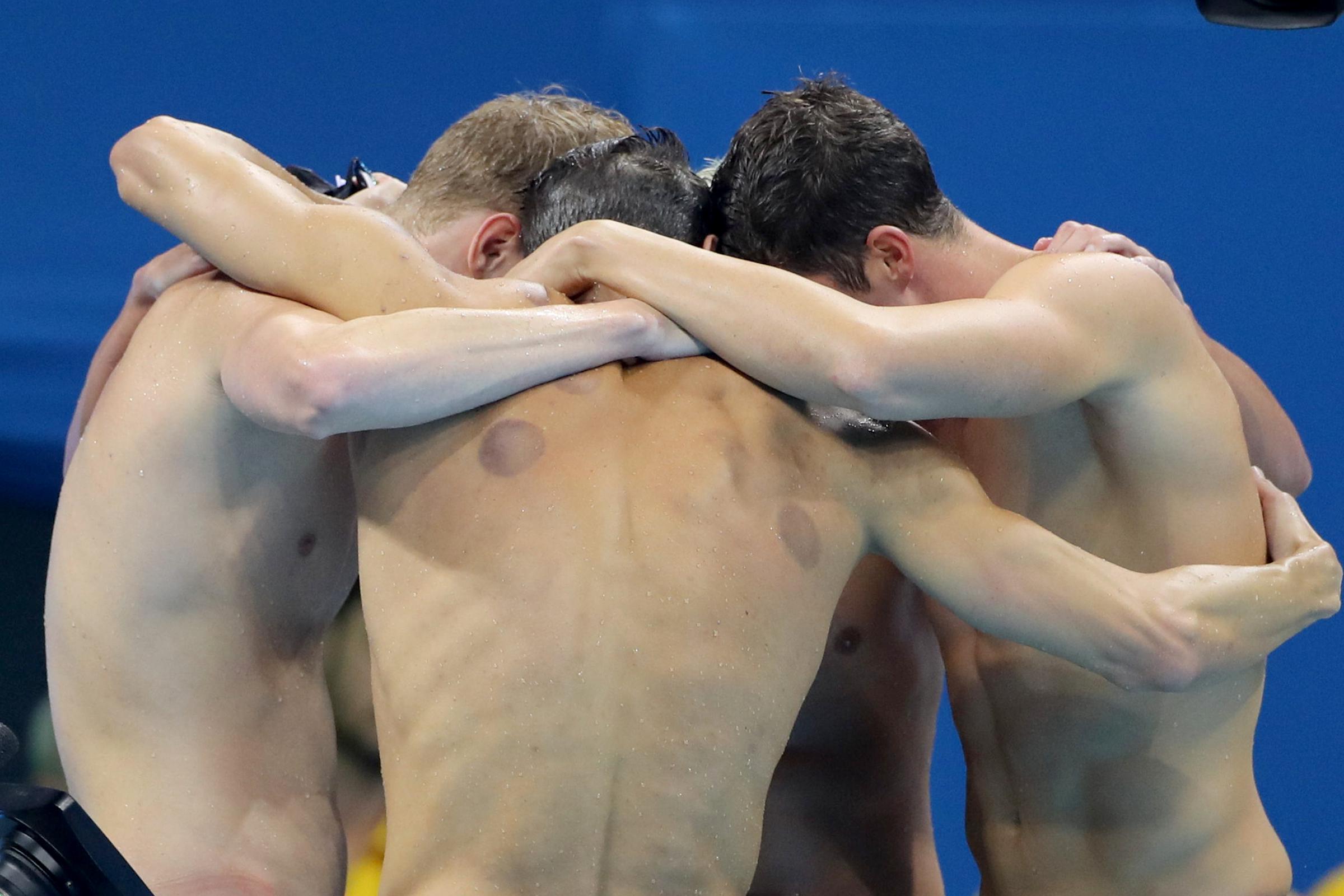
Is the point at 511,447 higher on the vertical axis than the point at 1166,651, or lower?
higher

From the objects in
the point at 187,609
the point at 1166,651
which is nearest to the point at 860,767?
the point at 1166,651

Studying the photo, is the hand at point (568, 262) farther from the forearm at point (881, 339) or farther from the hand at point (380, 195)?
the hand at point (380, 195)

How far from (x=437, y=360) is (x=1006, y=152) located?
2743 millimetres

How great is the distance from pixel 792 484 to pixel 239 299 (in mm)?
558

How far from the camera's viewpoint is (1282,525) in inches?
53.7

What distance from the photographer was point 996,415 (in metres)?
1.21

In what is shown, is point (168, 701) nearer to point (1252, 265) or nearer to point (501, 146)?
point (501, 146)

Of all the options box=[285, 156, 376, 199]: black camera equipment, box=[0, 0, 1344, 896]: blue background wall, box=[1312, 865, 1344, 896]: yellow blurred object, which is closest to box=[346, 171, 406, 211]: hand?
box=[285, 156, 376, 199]: black camera equipment

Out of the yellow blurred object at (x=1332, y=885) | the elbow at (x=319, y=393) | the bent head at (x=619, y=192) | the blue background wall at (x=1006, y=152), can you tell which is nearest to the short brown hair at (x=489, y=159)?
the bent head at (x=619, y=192)

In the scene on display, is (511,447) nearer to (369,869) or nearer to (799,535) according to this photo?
(799,535)

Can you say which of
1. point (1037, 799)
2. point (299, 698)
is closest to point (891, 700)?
point (1037, 799)

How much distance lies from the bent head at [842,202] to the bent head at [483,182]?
0.89 feet

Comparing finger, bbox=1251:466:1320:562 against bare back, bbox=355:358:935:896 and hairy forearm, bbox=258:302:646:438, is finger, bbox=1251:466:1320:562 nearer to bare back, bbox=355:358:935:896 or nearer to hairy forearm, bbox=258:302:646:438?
bare back, bbox=355:358:935:896

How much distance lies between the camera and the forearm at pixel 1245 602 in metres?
1.22
